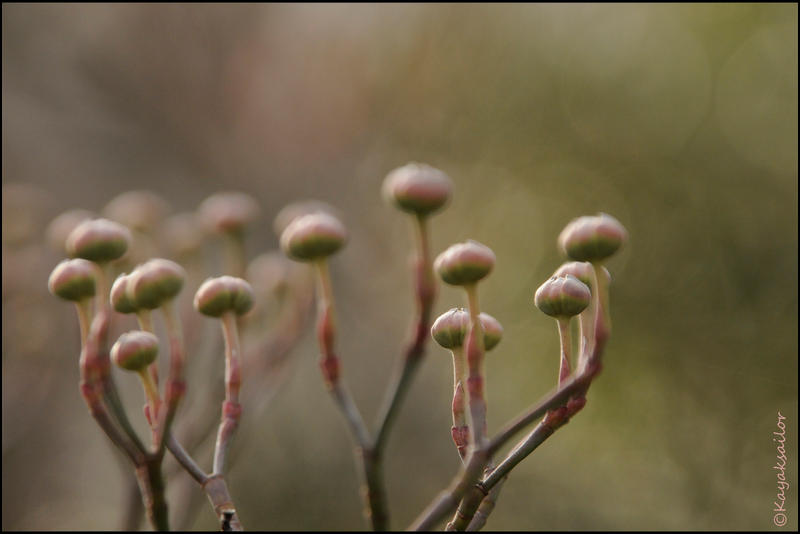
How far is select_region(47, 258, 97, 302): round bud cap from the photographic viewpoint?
945 mm

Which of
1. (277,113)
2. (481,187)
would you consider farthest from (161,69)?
(481,187)

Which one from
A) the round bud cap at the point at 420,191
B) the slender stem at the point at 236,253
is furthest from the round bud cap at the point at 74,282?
the slender stem at the point at 236,253

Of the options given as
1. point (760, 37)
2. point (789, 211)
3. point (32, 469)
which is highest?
point (760, 37)

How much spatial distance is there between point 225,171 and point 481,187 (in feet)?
4.45

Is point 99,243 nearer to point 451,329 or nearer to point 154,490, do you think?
point 154,490

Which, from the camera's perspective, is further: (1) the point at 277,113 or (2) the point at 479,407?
(1) the point at 277,113

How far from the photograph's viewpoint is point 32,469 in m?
2.83

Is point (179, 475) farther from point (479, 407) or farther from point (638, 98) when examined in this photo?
point (638, 98)

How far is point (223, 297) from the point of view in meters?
0.92

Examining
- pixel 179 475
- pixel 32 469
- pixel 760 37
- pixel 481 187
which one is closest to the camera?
pixel 179 475

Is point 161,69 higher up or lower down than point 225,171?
higher up

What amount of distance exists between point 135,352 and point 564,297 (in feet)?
1.42

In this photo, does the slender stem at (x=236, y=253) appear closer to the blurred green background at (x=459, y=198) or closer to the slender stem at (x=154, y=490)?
the blurred green background at (x=459, y=198)

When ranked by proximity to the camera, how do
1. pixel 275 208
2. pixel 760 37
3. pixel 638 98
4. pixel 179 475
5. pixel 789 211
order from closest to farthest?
pixel 179 475 → pixel 789 211 → pixel 760 37 → pixel 638 98 → pixel 275 208
